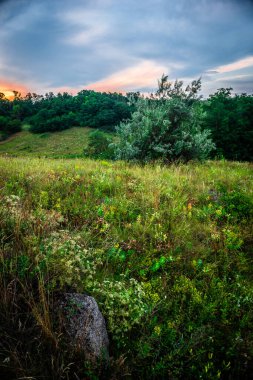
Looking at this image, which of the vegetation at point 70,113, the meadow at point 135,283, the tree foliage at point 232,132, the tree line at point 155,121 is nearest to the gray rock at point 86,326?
the meadow at point 135,283

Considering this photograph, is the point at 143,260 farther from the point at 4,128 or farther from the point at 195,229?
the point at 4,128

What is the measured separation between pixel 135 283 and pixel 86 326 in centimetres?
88

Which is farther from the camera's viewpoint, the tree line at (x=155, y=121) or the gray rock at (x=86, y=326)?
the tree line at (x=155, y=121)

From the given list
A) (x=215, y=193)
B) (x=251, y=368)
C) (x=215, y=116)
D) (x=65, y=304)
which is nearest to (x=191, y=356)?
(x=251, y=368)

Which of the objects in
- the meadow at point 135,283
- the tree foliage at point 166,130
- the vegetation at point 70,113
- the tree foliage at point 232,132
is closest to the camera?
the meadow at point 135,283

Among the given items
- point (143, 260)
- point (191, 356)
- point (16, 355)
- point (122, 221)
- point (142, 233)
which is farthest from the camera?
point (122, 221)

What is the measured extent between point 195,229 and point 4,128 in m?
94.7

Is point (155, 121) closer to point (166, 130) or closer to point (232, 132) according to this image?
point (166, 130)

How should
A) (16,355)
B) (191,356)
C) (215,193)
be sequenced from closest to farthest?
(16,355), (191,356), (215,193)

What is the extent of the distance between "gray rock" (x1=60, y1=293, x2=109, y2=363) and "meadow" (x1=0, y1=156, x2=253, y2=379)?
0.10 m

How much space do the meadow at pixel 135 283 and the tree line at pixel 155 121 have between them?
6228 mm

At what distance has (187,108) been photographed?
39.9 ft

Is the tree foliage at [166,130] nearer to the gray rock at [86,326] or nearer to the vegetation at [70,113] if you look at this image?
the gray rock at [86,326]

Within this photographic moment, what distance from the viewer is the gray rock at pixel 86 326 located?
2344 mm
